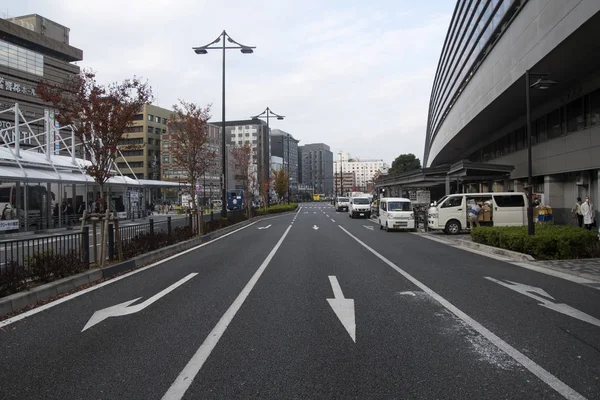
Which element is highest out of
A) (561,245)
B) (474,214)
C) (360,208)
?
(474,214)

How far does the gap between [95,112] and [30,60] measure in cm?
5820

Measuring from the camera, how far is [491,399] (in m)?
3.47

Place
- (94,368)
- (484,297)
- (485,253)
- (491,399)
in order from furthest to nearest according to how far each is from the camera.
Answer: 1. (485,253)
2. (484,297)
3. (94,368)
4. (491,399)

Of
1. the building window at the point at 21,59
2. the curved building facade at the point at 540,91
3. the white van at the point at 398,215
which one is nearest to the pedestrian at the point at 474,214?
the white van at the point at 398,215

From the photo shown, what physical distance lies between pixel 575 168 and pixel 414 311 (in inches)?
712

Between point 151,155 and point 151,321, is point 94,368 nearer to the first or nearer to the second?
point 151,321

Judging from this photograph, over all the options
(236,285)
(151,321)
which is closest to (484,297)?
(236,285)

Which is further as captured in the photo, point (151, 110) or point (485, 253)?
point (151, 110)

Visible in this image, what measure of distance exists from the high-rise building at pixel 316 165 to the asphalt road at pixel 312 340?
546 feet

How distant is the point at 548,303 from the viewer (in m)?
6.86

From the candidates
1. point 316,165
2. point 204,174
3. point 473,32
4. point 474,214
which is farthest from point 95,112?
point 316,165

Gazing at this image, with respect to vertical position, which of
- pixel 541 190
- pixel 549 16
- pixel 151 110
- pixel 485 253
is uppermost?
pixel 151 110

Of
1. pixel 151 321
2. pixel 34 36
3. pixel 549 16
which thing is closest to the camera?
pixel 151 321

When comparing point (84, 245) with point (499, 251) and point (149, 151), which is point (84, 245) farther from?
point (149, 151)
